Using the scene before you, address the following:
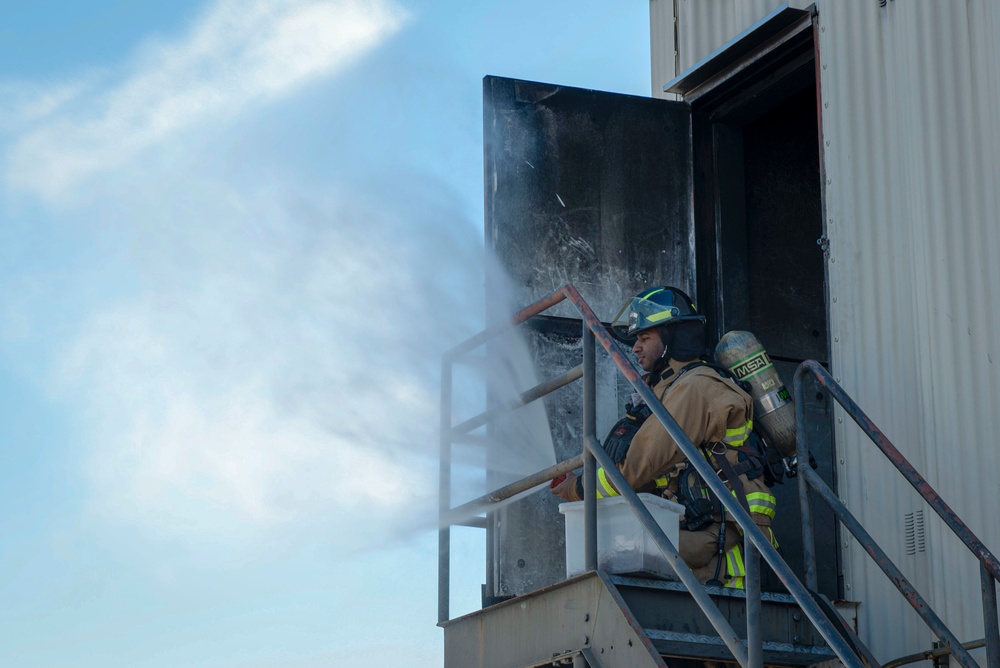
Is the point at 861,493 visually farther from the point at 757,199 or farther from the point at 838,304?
the point at 757,199

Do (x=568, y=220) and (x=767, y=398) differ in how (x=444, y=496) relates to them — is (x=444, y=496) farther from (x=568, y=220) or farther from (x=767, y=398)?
(x=568, y=220)

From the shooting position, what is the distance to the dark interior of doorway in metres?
8.42

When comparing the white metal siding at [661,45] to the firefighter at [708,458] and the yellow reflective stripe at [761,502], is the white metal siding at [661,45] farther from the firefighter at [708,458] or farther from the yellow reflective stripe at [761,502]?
the yellow reflective stripe at [761,502]

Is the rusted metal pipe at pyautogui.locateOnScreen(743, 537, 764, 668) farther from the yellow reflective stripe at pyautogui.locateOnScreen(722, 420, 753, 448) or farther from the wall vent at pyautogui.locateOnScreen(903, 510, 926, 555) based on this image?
the wall vent at pyautogui.locateOnScreen(903, 510, 926, 555)

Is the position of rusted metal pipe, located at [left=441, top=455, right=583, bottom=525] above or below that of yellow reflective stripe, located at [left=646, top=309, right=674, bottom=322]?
below

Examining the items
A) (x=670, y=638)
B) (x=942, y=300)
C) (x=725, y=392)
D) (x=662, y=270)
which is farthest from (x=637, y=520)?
(x=662, y=270)

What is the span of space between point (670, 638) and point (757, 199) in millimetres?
4289

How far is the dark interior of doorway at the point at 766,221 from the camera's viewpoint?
332 inches

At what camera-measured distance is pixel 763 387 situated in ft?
20.6

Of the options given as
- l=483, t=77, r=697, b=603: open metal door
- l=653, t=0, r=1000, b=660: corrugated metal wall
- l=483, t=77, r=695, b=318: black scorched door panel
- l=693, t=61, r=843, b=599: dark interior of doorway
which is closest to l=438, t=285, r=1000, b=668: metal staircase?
l=653, t=0, r=1000, b=660: corrugated metal wall

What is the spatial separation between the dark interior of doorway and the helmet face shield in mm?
1806

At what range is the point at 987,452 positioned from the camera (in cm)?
575

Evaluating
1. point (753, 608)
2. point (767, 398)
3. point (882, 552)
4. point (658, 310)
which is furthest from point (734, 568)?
point (658, 310)

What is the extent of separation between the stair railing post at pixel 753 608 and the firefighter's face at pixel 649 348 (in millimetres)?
1790
